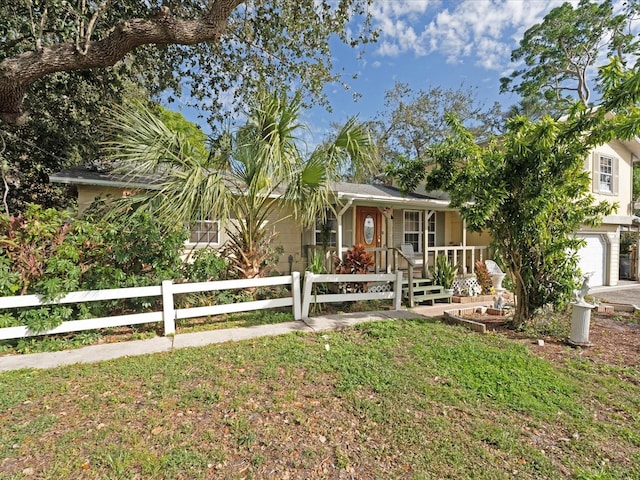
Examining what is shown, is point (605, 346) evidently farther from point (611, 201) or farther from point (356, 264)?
point (611, 201)

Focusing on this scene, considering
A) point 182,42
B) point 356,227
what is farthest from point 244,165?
point 356,227

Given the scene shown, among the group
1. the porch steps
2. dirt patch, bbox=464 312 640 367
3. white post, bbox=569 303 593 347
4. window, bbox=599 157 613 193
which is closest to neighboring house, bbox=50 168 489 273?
the porch steps

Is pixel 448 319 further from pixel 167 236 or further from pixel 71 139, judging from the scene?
pixel 71 139

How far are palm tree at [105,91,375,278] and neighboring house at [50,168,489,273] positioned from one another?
1.34m

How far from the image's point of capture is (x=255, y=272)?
19.9 feet

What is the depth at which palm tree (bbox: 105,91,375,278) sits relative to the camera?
16.4ft

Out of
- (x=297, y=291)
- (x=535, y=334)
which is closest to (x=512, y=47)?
(x=535, y=334)

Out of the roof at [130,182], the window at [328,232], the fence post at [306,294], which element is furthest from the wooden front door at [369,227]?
the fence post at [306,294]

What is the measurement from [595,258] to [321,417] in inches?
567

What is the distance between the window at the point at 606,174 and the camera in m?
11.9

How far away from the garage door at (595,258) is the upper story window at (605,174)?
6.08 feet

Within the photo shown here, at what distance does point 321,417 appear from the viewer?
2.91 m

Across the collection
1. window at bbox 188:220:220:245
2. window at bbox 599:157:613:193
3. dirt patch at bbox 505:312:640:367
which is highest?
window at bbox 599:157:613:193

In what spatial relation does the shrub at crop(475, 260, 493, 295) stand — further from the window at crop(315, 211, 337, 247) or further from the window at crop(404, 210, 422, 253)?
the window at crop(315, 211, 337, 247)
